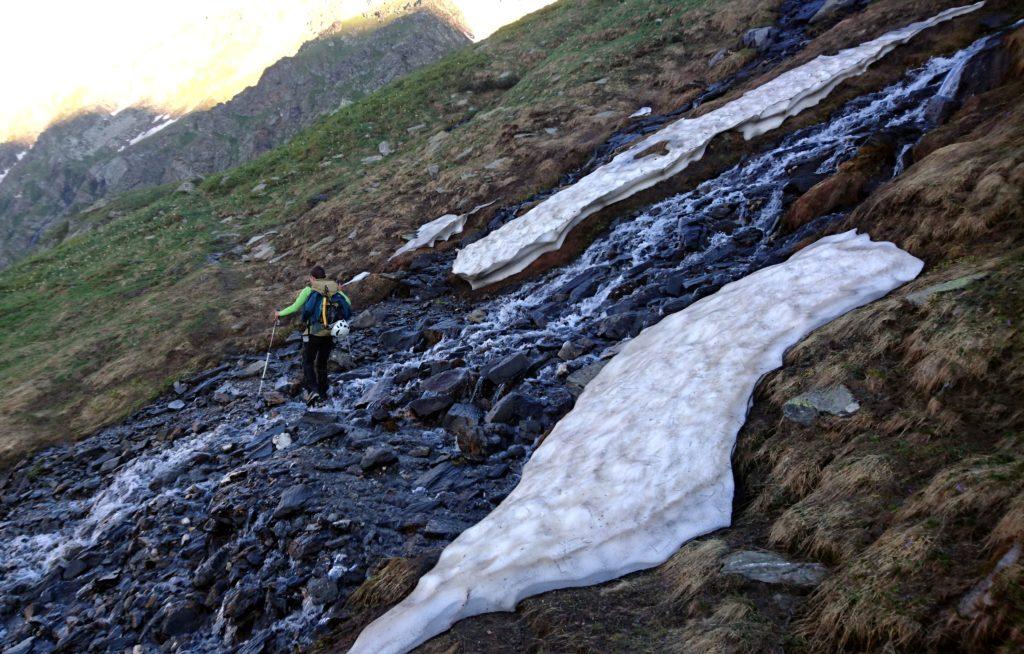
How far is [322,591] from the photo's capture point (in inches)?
305

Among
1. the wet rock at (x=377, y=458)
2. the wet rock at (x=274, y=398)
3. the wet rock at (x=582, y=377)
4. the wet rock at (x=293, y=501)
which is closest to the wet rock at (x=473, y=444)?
the wet rock at (x=377, y=458)

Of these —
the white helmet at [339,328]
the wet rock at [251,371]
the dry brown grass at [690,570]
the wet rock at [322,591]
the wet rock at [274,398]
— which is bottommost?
the dry brown grass at [690,570]

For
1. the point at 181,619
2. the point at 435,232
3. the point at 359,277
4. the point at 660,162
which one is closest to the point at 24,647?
the point at 181,619

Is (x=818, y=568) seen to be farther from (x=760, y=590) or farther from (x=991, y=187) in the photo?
(x=991, y=187)

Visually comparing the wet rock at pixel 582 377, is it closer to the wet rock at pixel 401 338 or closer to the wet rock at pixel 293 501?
the wet rock at pixel 293 501

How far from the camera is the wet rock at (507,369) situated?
39.4 feet

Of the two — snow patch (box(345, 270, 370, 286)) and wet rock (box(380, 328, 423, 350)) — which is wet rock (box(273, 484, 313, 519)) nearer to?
wet rock (box(380, 328, 423, 350))

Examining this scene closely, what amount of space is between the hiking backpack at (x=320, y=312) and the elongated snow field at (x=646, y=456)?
21.5 feet

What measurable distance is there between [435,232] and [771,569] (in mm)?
17776

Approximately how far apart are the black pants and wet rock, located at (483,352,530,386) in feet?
13.6

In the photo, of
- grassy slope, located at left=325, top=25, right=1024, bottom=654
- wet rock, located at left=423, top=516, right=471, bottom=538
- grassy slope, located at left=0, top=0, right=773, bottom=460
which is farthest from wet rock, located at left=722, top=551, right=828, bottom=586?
grassy slope, located at left=0, top=0, right=773, bottom=460

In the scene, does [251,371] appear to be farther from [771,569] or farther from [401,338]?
[771,569]

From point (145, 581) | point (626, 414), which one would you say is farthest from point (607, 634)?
point (145, 581)

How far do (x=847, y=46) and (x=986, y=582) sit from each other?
21037 mm
